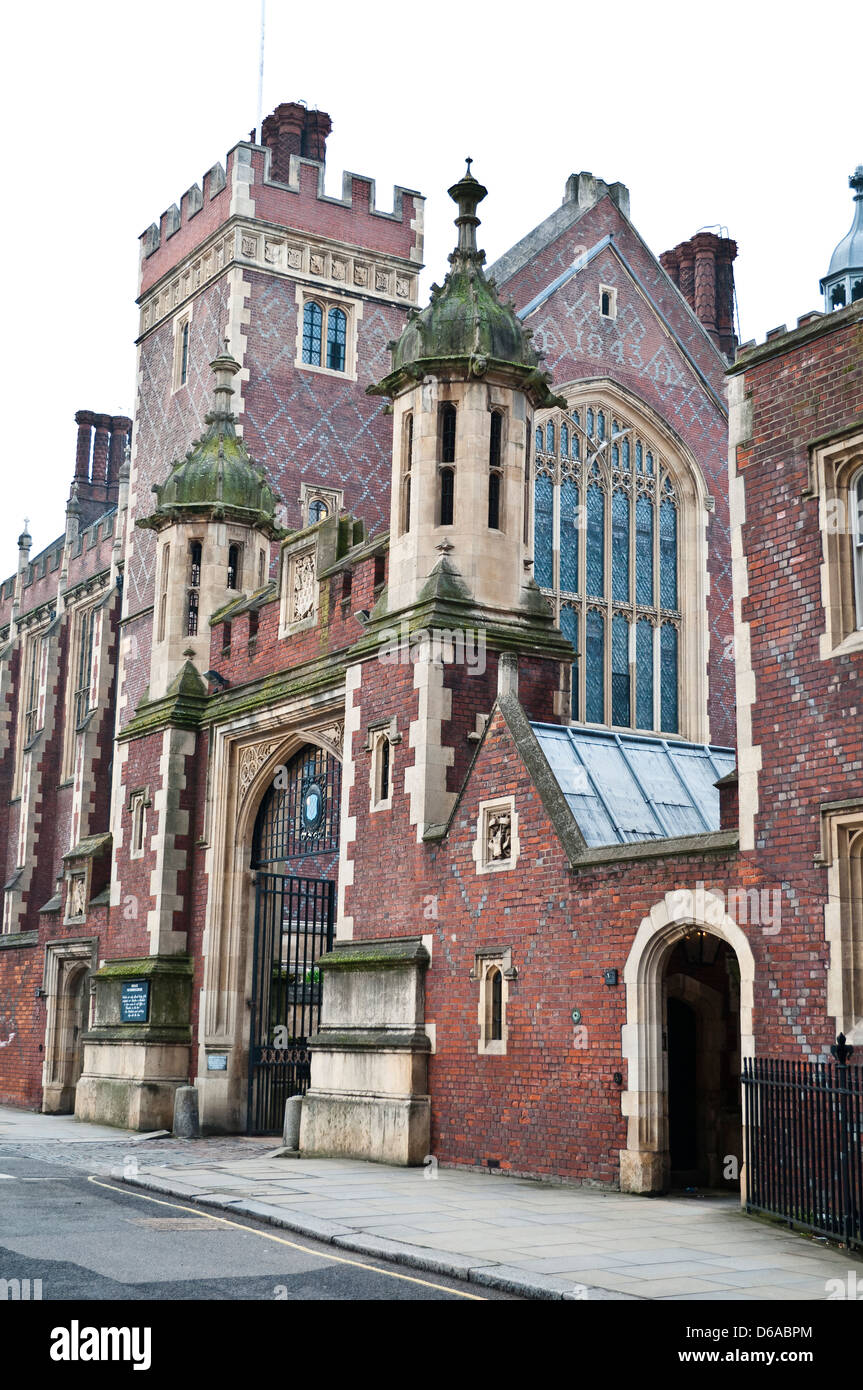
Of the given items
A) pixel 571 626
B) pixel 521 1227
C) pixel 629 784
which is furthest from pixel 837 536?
pixel 571 626

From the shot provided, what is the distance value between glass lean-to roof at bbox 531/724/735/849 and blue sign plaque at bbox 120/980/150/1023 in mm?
8412

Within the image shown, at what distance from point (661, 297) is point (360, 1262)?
80.2ft

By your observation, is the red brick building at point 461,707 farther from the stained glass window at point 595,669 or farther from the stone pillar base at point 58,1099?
the stained glass window at point 595,669

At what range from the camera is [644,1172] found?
1268cm

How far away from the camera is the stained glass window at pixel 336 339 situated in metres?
29.5

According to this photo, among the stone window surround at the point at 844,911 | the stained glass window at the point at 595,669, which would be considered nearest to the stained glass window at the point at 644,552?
the stained glass window at the point at 595,669

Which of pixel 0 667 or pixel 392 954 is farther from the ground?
pixel 0 667

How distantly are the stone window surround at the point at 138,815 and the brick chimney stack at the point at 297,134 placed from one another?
1546 centimetres

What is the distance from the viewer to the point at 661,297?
30.4 m

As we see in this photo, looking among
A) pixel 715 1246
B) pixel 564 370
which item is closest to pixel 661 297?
pixel 564 370

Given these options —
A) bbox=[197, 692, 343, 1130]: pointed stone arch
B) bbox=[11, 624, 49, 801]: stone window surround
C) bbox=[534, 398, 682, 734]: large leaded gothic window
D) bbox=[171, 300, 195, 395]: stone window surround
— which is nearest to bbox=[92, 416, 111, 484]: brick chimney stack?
bbox=[11, 624, 49, 801]: stone window surround

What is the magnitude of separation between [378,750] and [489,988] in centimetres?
338
